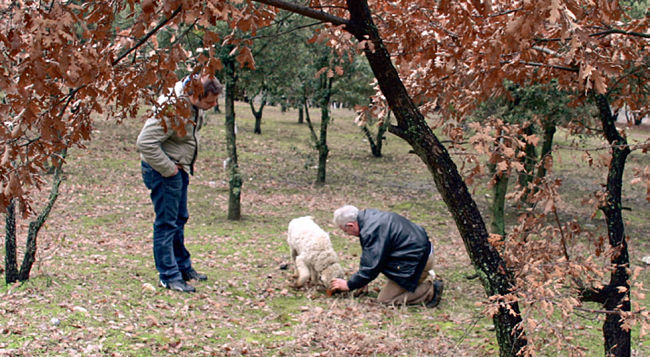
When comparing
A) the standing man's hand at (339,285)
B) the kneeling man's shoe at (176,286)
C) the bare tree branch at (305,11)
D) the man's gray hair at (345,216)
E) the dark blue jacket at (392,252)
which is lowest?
the standing man's hand at (339,285)

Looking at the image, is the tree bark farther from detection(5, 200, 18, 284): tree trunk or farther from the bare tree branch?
the bare tree branch

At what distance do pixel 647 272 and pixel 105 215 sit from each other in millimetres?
10301

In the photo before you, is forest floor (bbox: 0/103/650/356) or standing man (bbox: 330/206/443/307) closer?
forest floor (bbox: 0/103/650/356)

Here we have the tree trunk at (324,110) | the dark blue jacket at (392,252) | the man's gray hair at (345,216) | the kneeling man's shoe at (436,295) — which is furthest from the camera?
the tree trunk at (324,110)

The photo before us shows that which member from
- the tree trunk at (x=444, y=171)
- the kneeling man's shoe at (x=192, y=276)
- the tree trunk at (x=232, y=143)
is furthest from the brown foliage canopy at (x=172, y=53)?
the tree trunk at (x=232, y=143)

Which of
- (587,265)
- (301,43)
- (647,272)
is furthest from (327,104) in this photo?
(587,265)

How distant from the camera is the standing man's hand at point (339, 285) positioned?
6555 mm

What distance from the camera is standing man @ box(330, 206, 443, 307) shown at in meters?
6.37

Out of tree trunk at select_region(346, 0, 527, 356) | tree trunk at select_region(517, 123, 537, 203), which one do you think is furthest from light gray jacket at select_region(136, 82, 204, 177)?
tree trunk at select_region(517, 123, 537, 203)

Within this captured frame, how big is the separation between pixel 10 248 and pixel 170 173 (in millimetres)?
1750

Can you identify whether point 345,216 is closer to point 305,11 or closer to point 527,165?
point 527,165

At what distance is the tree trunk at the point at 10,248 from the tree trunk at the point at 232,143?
5.38m

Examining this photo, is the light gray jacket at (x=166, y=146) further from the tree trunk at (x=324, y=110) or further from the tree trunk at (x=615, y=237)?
the tree trunk at (x=324, y=110)

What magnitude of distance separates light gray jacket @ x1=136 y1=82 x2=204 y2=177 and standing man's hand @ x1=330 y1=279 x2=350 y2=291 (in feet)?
7.14
